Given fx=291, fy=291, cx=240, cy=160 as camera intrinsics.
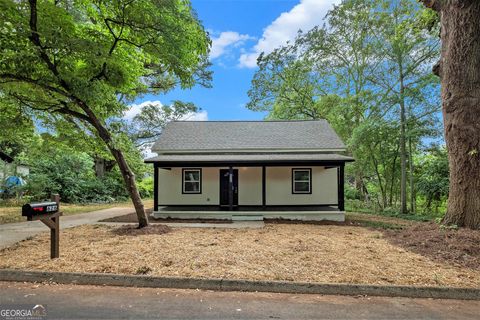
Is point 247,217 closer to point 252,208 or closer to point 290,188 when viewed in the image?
point 252,208

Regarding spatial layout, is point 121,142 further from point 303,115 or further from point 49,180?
point 303,115

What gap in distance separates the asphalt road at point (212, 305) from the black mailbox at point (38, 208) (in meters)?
1.12

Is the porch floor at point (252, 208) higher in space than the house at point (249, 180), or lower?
lower

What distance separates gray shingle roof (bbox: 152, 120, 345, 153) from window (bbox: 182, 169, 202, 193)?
1053 mm

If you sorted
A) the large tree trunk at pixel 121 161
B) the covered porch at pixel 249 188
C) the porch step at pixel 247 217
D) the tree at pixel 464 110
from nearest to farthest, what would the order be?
the tree at pixel 464 110 < the large tree trunk at pixel 121 161 < the porch step at pixel 247 217 < the covered porch at pixel 249 188

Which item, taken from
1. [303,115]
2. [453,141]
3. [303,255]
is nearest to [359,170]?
[303,115]

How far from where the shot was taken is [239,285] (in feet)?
13.9

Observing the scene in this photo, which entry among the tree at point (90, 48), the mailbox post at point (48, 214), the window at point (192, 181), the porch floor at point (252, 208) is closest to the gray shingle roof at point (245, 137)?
the window at point (192, 181)

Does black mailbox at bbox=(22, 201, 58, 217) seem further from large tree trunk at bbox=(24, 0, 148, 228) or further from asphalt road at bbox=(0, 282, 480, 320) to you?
large tree trunk at bbox=(24, 0, 148, 228)

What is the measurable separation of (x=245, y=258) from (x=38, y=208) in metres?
3.71

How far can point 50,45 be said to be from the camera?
692 cm

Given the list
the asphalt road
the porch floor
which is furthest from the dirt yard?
the porch floor

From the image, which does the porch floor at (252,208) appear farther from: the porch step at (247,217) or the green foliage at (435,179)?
the green foliage at (435,179)

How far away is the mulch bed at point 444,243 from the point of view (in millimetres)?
5488
